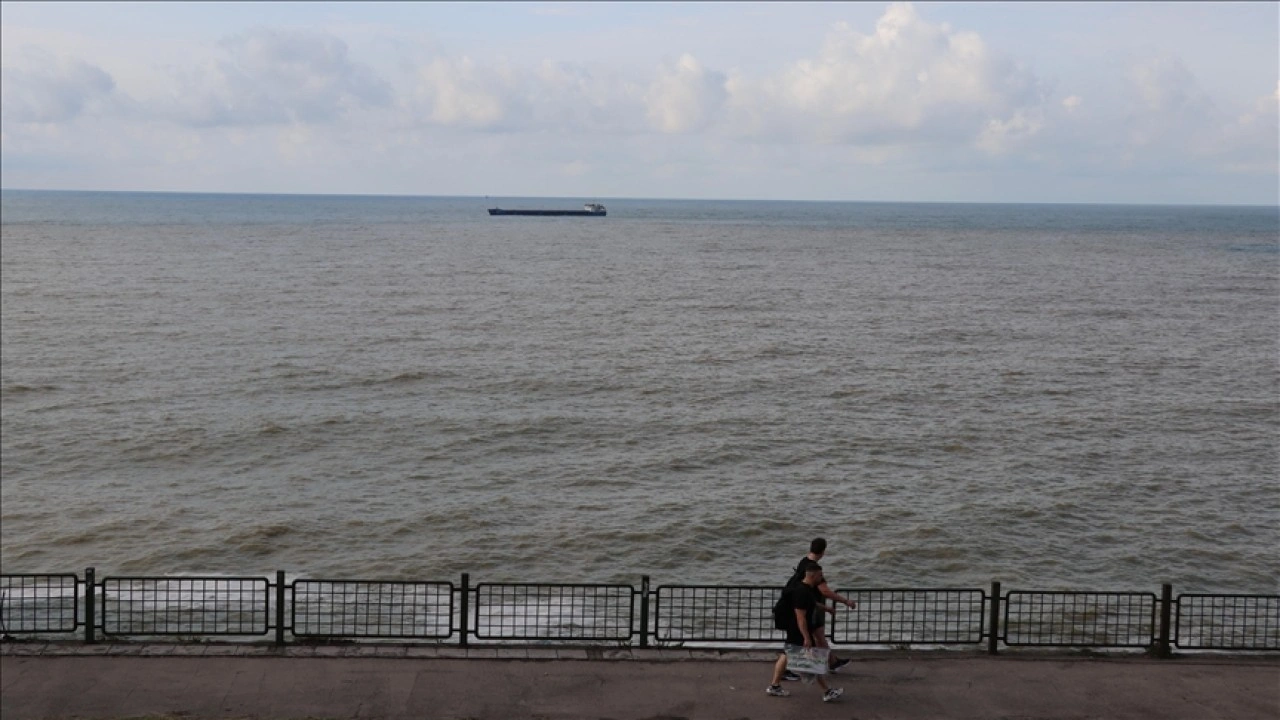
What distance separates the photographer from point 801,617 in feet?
42.2

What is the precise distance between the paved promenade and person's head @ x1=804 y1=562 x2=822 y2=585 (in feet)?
4.15

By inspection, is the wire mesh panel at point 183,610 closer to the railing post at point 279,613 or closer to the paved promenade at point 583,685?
the railing post at point 279,613

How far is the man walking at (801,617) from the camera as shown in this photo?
42.2 feet

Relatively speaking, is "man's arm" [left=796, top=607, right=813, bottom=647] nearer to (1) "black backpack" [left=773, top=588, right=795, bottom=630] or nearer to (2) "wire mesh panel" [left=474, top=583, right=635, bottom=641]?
(1) "black backpack" [left=773, top=588, right=795, bottom=630]

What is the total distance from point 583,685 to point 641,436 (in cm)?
2118

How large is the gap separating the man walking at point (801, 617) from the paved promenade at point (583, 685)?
0.16 m

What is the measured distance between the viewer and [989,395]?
41.1 metres

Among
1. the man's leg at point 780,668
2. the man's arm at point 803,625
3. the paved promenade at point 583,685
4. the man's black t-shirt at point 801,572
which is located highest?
the man's black t-shirt at point 801,572

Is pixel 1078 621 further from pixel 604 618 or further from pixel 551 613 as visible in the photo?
pixel 551 613

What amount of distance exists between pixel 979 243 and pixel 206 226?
10894 centimetres

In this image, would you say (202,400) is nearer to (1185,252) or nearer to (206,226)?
(1185,252)

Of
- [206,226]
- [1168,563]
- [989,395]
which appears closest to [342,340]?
[989,395]

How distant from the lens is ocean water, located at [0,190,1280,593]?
80.6 feet

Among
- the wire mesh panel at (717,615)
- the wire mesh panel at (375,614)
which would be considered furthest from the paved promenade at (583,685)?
the wire mesh panel at (717,615)
